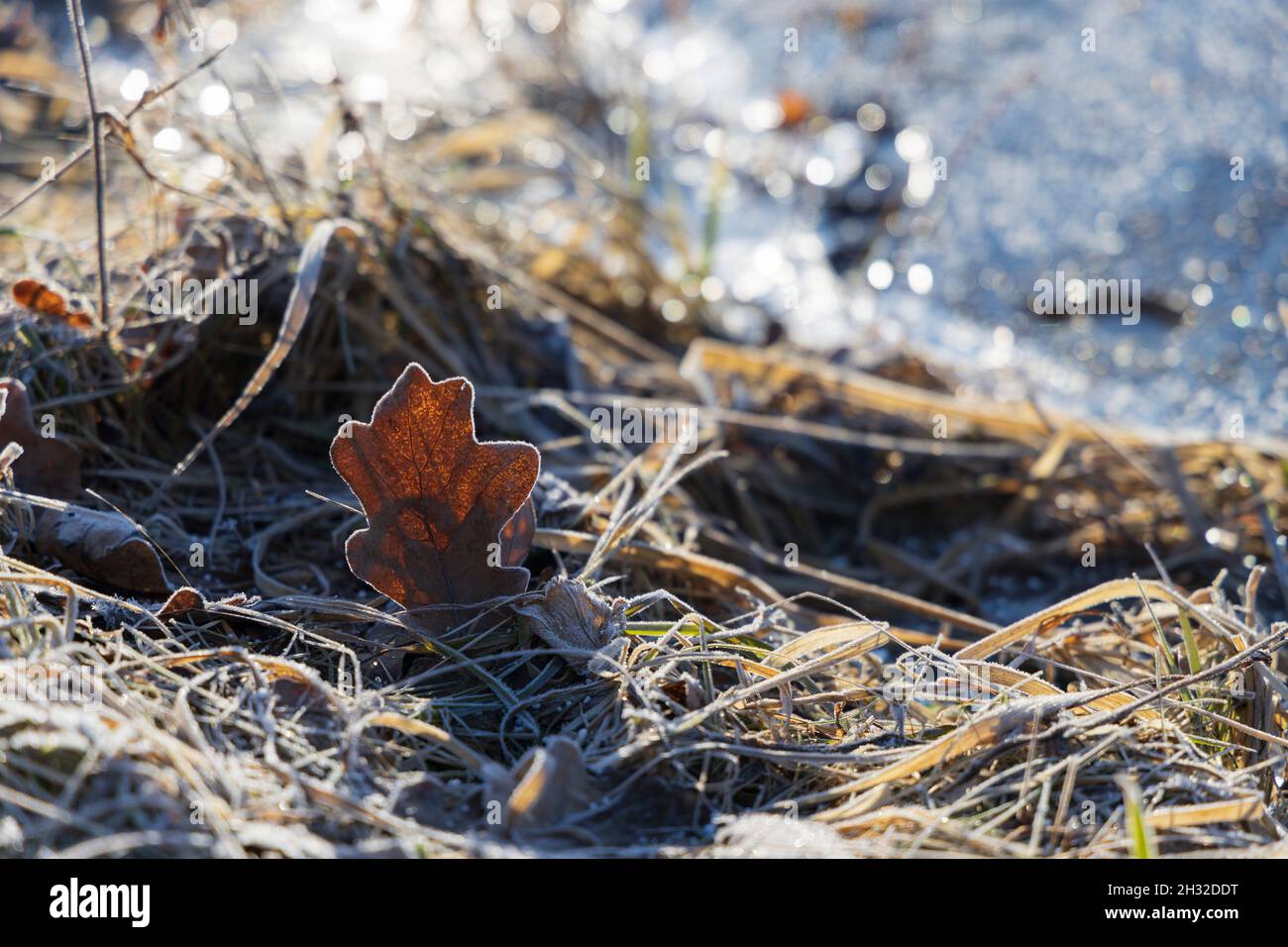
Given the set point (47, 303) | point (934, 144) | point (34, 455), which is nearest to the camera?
point (34, 455)

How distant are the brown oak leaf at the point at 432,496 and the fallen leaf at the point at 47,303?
86 centimetres

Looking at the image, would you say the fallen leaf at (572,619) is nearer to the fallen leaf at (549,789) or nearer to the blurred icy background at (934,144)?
the fallen leaf at (549,789)

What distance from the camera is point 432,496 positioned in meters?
1.54

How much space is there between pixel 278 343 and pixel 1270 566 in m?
1.99

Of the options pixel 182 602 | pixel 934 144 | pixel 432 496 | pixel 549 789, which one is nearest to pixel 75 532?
pixel 182 602

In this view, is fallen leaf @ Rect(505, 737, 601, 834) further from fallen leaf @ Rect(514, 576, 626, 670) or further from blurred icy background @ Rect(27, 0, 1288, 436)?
blurred icy background @ Rect(27, 0, 1288, 436)

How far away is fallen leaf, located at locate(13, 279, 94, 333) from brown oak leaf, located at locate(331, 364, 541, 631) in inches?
34.0

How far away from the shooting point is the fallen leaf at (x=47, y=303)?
2.02 metres

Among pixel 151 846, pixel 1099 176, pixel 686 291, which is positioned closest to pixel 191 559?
pixel 151 846

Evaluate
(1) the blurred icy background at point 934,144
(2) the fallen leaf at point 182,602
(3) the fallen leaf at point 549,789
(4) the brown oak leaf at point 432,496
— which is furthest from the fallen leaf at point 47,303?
(3) the fallen leaf at point 549,789

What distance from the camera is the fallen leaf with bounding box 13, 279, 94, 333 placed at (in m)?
2.02

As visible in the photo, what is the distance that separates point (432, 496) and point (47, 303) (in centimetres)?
98

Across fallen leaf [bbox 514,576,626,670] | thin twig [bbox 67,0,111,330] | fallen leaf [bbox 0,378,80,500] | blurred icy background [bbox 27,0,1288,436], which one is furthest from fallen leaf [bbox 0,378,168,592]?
blurred icy background [bbox 27,0,1288,436]

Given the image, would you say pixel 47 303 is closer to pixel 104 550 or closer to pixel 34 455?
pixel 34 455
